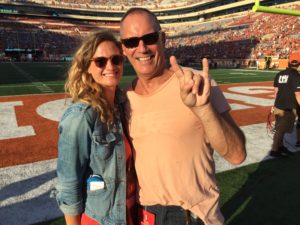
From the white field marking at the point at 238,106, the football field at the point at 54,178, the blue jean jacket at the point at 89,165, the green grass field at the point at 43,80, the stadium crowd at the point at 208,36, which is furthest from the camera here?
the stadium crowd at the point at 208,36

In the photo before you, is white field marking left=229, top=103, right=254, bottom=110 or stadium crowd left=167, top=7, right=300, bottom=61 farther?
stadium crowd left=167, top=7, right=300, bottom=61

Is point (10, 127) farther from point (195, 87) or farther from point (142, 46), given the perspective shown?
point (195, 87)

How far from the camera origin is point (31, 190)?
14.2ft

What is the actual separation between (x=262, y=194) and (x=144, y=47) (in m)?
Answer: 3.37

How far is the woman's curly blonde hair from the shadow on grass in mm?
2589

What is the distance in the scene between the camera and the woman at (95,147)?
178 cm

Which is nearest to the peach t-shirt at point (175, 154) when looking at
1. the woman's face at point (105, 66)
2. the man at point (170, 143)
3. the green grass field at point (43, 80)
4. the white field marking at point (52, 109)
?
the man at point (170, 143)

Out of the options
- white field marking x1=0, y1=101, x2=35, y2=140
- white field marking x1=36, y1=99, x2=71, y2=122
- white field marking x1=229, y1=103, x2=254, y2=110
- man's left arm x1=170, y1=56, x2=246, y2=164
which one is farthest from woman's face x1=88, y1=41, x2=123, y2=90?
white field marking x1=229, y1=103, x2=254, y2=110

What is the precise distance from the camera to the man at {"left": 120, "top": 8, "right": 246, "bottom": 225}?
183cm

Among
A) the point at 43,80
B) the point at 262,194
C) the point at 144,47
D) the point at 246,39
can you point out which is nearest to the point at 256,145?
the point at 262,194

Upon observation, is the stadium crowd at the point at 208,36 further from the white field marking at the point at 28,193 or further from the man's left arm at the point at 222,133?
the man's left arm at the point at 222,133

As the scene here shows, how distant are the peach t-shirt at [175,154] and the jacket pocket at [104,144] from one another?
18 cm

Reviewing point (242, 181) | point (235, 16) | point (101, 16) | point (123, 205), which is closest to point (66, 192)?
point (123, 205)

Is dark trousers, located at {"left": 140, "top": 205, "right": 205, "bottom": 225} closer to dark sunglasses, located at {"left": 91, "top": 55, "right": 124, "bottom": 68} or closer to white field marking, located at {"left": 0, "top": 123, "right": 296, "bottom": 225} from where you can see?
dark sunglasses, located at {"left": 91, "top": 55, "right": 124, "bottom": 68}
